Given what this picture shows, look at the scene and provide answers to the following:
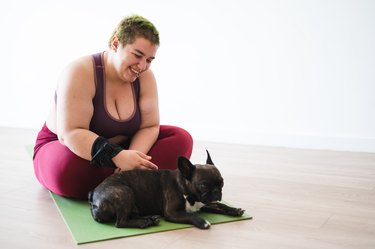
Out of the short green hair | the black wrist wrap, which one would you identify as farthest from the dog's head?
the short green hair

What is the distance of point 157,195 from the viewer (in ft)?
6.75

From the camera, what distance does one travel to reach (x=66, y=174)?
7.49 ft

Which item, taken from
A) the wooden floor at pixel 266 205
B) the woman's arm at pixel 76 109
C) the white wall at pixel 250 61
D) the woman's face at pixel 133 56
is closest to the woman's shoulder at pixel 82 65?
the woman's arm at pixel 76 109

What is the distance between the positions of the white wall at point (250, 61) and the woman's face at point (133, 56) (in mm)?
2082

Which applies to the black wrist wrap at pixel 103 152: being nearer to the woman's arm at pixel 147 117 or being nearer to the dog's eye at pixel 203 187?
the woman's arm at pixel 147 117

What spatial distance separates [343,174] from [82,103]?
5.71ft

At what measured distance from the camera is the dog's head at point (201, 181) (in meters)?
1.96

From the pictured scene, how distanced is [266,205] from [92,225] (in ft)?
2.81

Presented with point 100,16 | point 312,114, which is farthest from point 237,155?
point 100,16

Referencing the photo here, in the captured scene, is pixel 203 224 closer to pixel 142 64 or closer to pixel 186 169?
pixel 186 169

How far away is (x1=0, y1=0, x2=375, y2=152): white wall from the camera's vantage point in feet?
12.6

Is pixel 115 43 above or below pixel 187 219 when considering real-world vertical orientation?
above

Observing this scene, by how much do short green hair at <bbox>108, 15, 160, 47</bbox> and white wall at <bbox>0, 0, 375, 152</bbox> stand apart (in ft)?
6.87

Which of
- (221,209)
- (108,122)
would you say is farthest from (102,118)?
(221,209)
